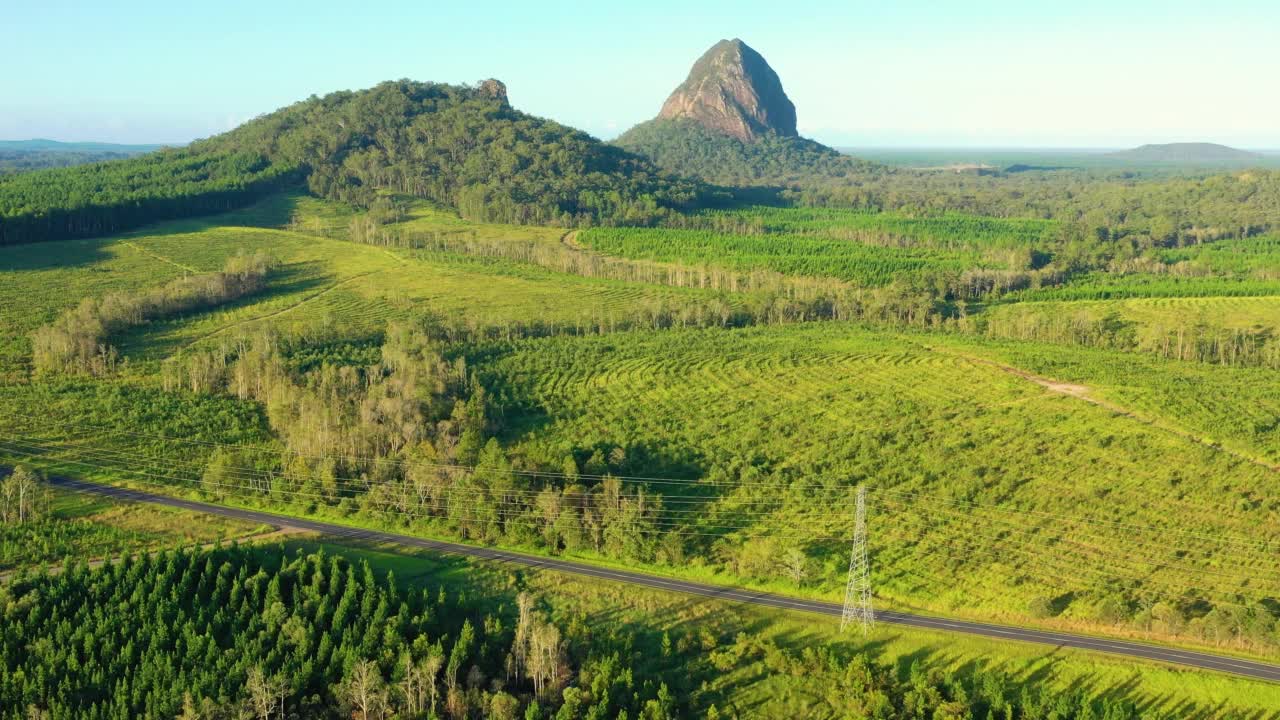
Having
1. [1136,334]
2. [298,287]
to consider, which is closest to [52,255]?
[298,287]

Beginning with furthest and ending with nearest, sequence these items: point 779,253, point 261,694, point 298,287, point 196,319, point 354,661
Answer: point 779,253 → point 298,287 → point 196,319 → point 354,661 → point 261,694

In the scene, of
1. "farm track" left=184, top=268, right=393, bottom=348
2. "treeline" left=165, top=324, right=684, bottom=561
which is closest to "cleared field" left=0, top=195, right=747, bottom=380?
"farm track" left=184, top=268, right=393, bottom=348

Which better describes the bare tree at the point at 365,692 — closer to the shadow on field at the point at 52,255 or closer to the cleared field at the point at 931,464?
the cleared field at the point at 931,464

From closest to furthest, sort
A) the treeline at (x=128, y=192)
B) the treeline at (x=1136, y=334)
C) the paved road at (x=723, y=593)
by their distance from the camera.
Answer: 1. the paved road at (x=723, y=593)
2. the treeline at (x=1136, y=334)
3. the treeline at (x=128, y=192)

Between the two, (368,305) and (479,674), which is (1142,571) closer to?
(479,674)

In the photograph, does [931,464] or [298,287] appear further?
[298,287]

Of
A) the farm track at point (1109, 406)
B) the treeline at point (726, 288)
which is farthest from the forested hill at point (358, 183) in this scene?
the farm track at point (1109, 406)

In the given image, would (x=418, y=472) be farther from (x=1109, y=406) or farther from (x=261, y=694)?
(x=1109, y=406)
